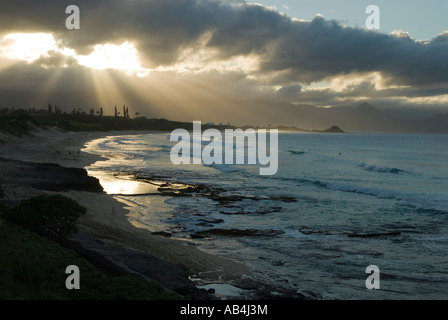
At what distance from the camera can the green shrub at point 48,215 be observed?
1513 centimetres

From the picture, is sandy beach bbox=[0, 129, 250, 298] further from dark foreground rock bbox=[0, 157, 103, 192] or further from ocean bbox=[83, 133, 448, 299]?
ocean bbox=[83, 133, 448, 299]

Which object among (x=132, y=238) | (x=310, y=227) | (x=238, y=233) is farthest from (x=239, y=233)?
(x=132, y=238)

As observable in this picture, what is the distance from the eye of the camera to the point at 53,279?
10.6 m

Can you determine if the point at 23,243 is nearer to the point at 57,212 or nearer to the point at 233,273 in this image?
the point at 57,212

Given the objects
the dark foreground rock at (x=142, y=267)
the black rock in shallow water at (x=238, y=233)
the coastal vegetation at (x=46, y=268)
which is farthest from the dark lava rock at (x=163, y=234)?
the coastal vegetation at (x=46, y=268)

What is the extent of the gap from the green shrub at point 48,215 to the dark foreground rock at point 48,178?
12297 millimetres

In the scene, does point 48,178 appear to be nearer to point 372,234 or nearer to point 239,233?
point 239,233

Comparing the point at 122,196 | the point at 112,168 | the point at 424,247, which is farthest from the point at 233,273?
the point at 112,168

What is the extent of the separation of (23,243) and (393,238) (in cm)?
1762

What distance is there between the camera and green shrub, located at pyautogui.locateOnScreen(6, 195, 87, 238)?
15.1 metres

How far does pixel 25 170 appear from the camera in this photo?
31.8 m

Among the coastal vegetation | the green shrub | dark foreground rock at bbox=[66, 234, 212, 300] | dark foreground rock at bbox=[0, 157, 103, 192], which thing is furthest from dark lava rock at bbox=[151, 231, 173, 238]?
dark foreground rock at bbox=[0, 157, 103, 192]
